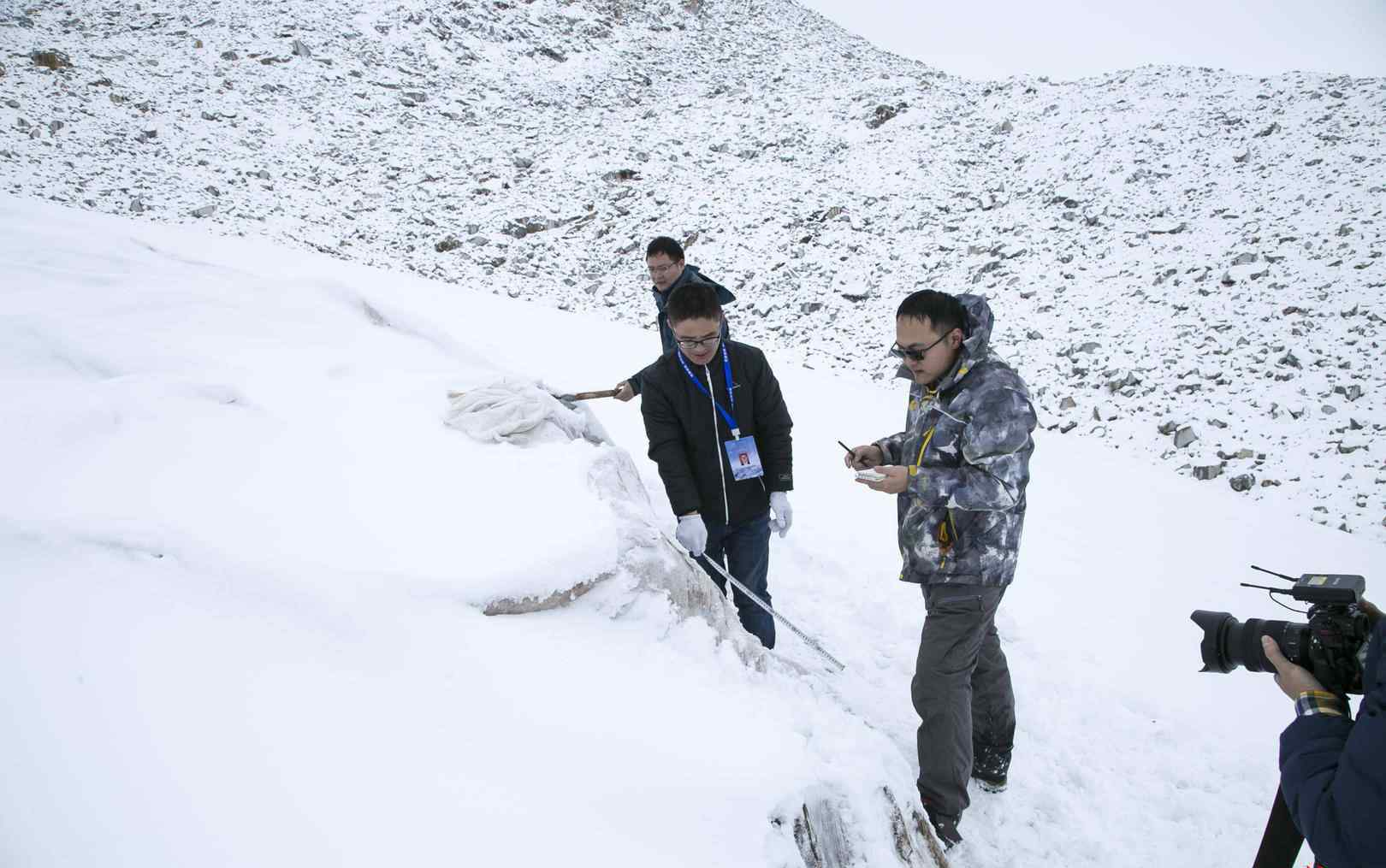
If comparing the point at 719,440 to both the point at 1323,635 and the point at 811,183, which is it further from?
the point at 811,183

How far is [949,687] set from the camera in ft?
8.14

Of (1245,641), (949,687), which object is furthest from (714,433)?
(1245,641)

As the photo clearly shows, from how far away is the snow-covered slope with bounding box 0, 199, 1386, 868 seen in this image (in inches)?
55.1

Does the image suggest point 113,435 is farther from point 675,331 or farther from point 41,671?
point 675,331

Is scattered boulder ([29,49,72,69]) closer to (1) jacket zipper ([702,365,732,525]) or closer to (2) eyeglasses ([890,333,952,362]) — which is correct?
(1) jacket zipper ([702,365,732,525])

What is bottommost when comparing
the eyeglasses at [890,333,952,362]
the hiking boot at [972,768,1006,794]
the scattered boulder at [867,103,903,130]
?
the hiking boot at [972,768,1006,794]

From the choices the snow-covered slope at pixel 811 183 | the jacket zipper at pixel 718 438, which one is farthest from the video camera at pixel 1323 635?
the snow-covered slope at pixel 811 183

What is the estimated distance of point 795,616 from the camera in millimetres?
3986

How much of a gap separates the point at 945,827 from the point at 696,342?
198 centimetres

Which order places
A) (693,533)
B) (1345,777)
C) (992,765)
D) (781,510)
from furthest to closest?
(781,510) → (693,533) → (992,765) → (1345,777)

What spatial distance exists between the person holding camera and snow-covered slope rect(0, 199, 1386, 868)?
1.00 m

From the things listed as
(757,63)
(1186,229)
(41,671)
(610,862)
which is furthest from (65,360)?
(757,63)

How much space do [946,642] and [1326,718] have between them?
1.12m

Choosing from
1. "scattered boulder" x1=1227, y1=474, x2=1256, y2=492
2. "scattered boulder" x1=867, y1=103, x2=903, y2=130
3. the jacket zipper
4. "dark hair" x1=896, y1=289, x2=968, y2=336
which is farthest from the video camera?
"scattered boulder" x1=867, y1=103, x2=903, y2=130
